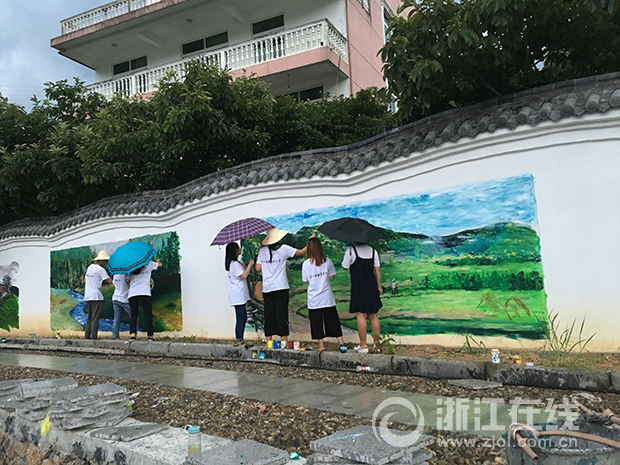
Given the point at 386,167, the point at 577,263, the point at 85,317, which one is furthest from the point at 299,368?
the point at 85,317

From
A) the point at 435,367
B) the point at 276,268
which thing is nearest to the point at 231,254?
the point at 276,268

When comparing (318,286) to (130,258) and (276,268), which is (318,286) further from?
(130,258)

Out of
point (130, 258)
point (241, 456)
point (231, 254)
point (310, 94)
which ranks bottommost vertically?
point (241, 456)

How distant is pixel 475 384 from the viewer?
16.1 feet

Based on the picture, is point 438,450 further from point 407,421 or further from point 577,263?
point 577,263

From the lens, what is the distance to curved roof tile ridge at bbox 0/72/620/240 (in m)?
5.74

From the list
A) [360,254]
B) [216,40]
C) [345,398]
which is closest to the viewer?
[345,398]

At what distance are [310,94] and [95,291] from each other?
894cm

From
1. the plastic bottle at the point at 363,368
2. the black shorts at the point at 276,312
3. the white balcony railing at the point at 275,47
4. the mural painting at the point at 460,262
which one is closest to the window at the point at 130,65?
the white balcony railing at the point at 275,47

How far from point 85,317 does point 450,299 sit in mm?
8930

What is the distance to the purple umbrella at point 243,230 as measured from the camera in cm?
779

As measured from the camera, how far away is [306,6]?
1527cm

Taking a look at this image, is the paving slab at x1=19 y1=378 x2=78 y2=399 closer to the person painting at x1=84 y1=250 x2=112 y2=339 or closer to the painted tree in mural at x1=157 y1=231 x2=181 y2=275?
the painted tree in mural at x1=157 y1=231 x2=181 y2=275

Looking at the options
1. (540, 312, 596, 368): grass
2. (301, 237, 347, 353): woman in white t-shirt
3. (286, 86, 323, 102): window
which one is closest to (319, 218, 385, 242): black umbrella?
(301, 237, 347, 353): woman in white t-shirt
